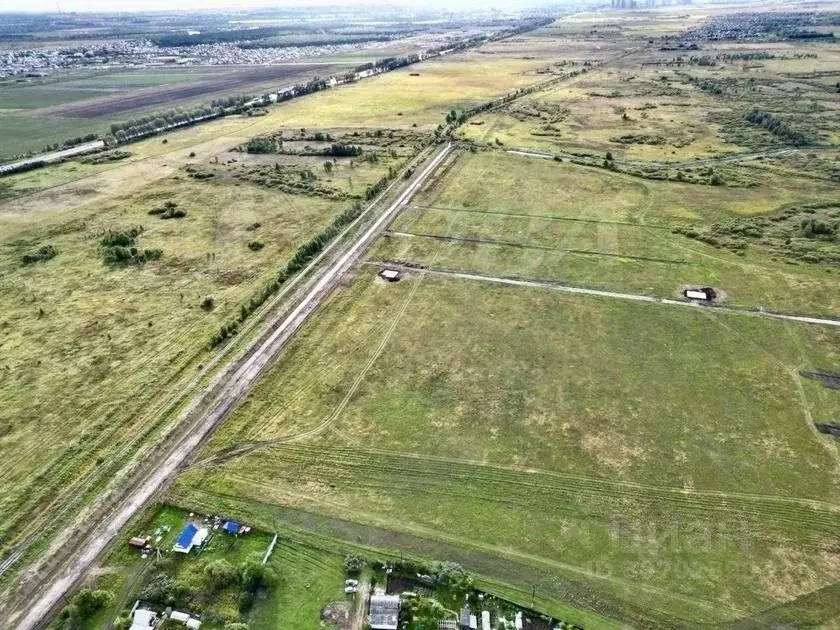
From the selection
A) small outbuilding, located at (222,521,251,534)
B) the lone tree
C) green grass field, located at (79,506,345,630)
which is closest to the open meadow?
green grass field, located at (79,506,345,630)

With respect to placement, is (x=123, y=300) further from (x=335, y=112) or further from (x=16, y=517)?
(x=335, y=112)

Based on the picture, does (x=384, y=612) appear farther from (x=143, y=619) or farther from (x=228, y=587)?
(x=143, y=619)

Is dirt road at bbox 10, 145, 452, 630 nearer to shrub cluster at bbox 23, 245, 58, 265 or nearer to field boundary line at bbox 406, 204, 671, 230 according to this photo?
field boundary line at bbox 406, 204, 671, 230

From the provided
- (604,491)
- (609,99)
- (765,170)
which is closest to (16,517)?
(604,491)

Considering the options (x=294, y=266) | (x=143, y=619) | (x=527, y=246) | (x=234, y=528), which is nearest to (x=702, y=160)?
(x=527, y=246)

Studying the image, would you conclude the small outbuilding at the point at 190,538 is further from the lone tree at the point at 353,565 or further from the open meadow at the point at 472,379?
the lone tree at the point at 353,565

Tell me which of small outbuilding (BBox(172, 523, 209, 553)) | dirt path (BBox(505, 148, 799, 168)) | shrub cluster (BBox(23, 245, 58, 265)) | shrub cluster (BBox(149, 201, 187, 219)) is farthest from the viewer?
dirt path (BBox(505, 148, 799, 168))

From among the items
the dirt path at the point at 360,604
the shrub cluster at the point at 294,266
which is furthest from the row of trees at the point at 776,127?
the dirt path at the point at 360,604
